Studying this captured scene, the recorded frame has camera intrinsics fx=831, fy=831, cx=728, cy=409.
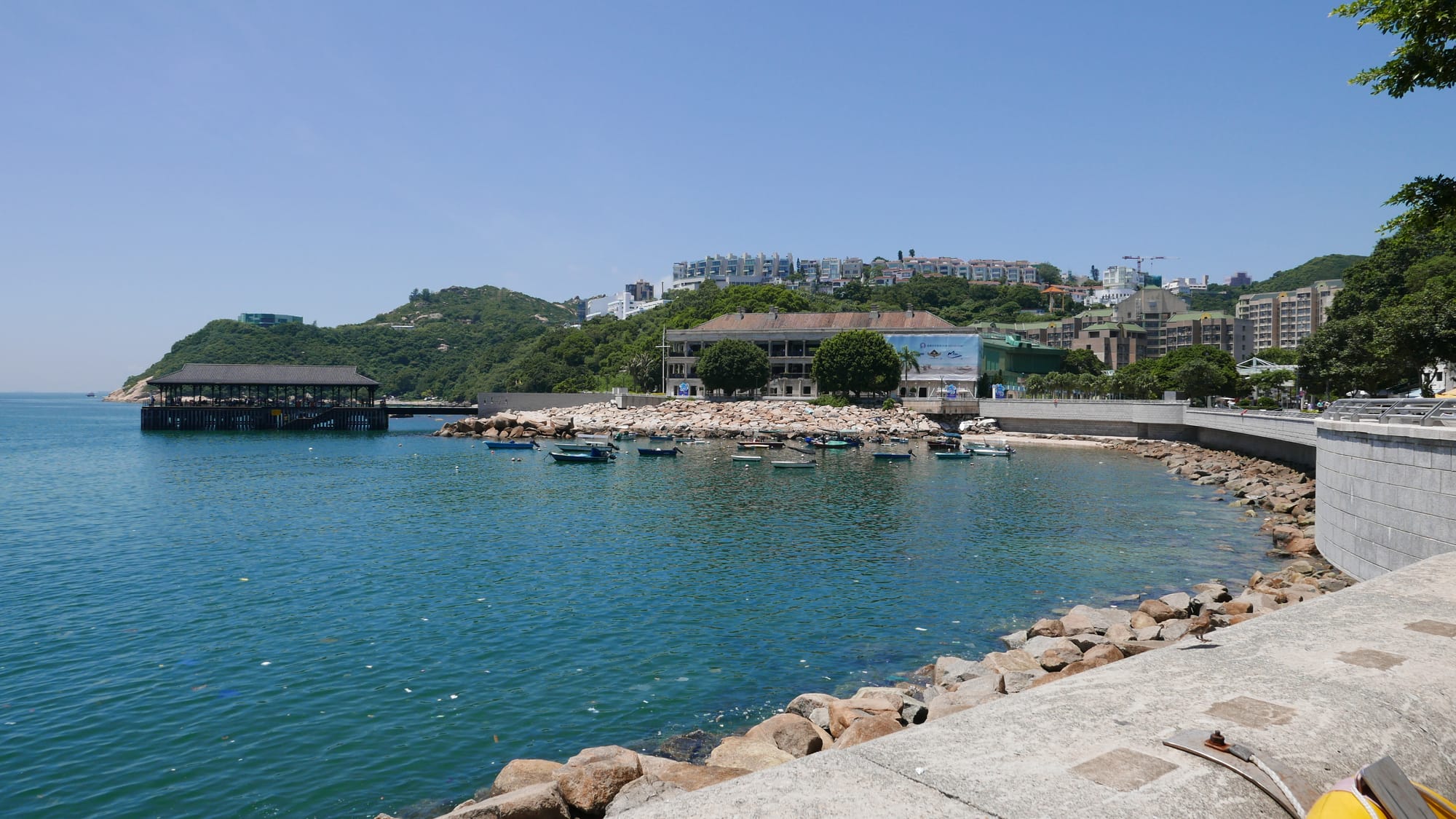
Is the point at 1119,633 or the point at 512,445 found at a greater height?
the point at 512,445

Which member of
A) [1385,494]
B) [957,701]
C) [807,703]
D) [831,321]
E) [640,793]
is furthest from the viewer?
[831,321]

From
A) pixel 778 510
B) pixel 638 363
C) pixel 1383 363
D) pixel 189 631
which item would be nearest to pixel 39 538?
pixel 189 631

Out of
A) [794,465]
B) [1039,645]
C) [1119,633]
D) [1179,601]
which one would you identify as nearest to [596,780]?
[1039,645]

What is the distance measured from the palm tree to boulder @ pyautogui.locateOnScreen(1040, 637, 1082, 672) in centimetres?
9964

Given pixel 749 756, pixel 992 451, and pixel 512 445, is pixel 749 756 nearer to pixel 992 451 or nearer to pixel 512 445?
pixel 992 451

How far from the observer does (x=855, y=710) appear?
1286 cm

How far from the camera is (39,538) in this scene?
102 ft

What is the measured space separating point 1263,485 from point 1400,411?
2598cm

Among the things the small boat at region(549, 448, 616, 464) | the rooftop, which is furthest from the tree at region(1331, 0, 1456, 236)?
the rooftop

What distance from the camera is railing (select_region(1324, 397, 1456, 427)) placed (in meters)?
17.5

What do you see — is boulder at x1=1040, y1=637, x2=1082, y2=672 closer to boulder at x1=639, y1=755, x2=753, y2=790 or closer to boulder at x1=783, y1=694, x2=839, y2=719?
boulder at x1=783, y1=694, x2=839, y2=719

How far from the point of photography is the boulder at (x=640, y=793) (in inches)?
372

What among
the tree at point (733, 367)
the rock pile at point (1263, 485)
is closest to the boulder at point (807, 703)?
the rock pile at point (1263, 485)

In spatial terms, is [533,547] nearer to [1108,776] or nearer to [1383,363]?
[1108,776]
